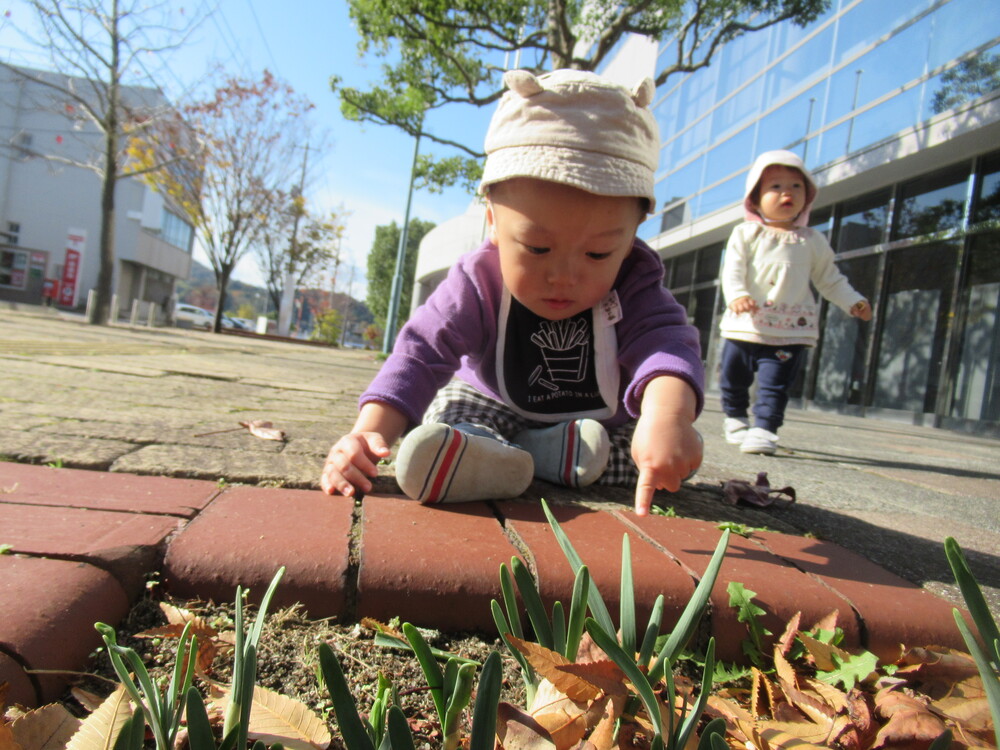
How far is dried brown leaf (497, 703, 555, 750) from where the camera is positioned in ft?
2.00

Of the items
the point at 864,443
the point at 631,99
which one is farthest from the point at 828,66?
the point at 631,99

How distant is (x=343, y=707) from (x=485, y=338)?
4.89ft

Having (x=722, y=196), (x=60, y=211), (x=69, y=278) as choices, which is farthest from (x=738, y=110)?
(x=60, y=211)

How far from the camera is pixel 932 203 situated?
813cm

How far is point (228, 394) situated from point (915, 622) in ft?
9.35

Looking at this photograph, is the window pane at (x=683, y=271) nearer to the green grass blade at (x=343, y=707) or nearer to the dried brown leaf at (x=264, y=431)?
the dried brown leaf at (x=264, y=431)

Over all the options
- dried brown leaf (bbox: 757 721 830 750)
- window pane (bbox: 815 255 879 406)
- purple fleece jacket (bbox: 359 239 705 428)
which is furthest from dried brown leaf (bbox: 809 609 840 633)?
window pane (bbox: 815 255 879 406)

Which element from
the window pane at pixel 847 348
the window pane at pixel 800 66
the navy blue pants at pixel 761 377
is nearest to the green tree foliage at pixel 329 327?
the window pane at pixel 800 66

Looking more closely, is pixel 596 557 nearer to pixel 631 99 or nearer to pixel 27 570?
pixel 27 570

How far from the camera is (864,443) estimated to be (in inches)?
181

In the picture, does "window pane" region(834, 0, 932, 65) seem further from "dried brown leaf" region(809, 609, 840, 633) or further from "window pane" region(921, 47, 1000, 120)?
"dried brown leaf" region(809, 609, 840, 633)

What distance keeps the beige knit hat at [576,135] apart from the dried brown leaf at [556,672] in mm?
1073

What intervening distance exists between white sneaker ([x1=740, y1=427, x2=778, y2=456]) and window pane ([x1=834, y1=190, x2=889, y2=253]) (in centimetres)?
715

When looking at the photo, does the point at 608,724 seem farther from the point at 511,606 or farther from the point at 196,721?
the point at 196,721
